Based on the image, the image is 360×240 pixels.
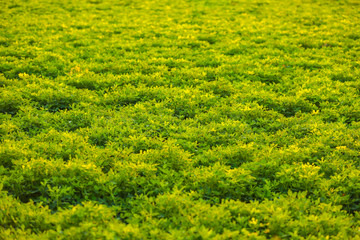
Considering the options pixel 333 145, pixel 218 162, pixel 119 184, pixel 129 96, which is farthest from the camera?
pixel 129 96

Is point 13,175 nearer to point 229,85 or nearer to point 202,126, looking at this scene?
point 202,126

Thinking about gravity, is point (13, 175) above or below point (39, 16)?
below

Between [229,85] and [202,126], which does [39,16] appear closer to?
[229,85]

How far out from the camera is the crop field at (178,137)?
3693 mm

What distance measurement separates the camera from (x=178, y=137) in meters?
5.66

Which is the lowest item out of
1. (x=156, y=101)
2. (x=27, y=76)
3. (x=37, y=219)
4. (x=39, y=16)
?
(x=37, y=219)

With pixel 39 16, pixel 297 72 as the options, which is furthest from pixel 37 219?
pixel 39 16

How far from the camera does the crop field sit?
3693 mm

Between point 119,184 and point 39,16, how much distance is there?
1377 cm

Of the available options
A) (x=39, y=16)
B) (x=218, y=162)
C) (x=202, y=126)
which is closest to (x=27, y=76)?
(x=202, y=126)

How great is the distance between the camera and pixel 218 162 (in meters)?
4.75

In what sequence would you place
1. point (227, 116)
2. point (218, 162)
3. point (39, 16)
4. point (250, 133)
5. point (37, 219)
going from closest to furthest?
point (37, 219) → point (218, 162) → point (250, 133) → point (227, 116) → point (39, 16)

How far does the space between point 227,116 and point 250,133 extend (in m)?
0.81

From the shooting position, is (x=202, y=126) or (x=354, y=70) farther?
(x=354, y=70)
